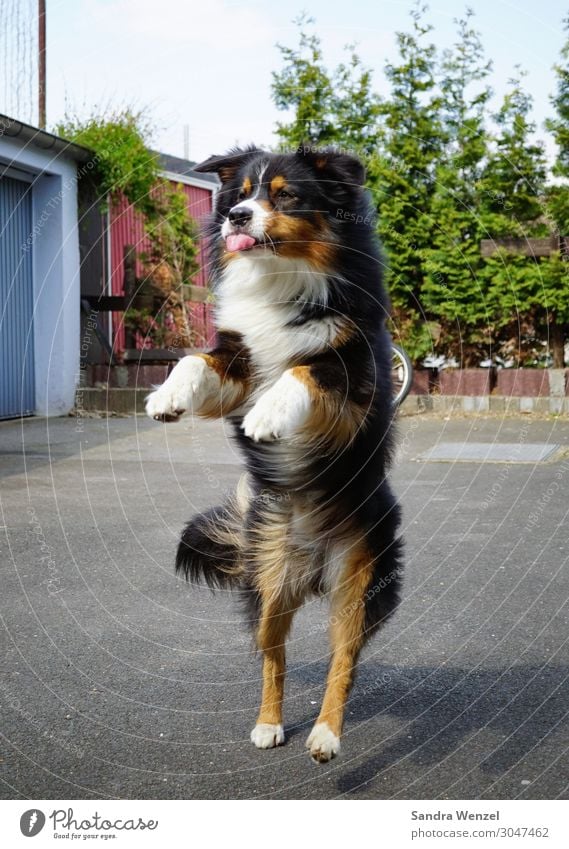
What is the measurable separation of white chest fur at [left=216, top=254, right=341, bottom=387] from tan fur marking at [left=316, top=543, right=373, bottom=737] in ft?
2.16

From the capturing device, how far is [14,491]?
7426 millimetres

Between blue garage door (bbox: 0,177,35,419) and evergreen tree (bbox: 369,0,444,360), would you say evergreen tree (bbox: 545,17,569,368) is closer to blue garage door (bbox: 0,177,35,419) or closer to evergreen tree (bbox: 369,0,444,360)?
evergreen tree (bbox: 369,0,444,360)

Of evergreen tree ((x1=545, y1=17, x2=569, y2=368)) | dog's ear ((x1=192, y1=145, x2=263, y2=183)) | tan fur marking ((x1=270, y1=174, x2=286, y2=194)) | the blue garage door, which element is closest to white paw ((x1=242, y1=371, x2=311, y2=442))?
tan fur marking ((x1=270, y1=174, x2=286, y2=194))

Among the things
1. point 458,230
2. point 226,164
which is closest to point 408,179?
point 458,230

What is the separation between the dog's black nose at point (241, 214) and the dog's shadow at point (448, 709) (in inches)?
66.8

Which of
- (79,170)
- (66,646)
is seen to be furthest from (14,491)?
(79,170)

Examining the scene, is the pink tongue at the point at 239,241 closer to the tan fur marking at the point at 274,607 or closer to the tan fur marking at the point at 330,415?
the tan fur marking at the point at 330,415

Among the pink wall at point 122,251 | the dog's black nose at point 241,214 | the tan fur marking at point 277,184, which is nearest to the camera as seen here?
the dog's black nose at point 241,214

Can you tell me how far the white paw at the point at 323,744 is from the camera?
9.58 feet

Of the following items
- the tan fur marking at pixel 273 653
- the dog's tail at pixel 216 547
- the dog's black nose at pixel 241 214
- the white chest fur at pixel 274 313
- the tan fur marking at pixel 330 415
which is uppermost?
the dog's black nose at pixel 241 214

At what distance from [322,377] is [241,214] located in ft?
1.92

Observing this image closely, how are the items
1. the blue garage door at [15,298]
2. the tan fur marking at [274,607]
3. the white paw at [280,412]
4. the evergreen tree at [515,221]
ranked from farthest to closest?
the blue garage door at [15,298]
the evergreen tree at [515,221]
the tan fur marking at [274,607]
the white paw at [280,412]

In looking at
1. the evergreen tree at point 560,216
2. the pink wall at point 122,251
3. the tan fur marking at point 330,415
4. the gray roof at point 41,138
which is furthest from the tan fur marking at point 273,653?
the pink wall at point 122,251

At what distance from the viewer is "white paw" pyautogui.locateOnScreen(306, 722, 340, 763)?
9.58 feet
